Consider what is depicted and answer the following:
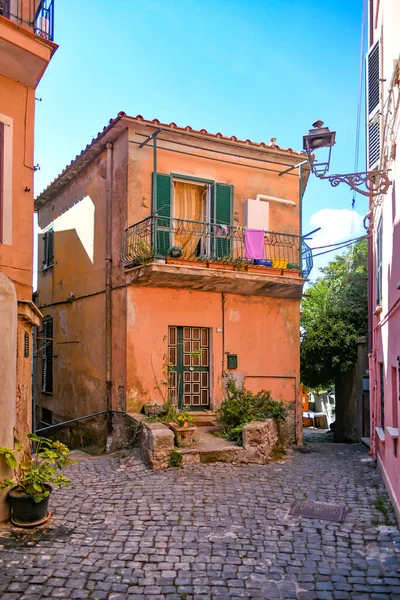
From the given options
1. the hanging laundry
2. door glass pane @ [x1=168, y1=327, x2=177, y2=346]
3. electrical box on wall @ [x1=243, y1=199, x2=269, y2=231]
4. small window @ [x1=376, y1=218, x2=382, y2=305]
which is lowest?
door glass pane @ [x1=168, y1=327, x2=177, y2=346]

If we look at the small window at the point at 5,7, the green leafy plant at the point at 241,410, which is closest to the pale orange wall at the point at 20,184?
the small window at the point at 5,7

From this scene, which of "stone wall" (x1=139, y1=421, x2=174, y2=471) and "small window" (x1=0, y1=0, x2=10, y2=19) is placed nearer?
"small window" (x1=0, y1=0, x2=10, y2=19)

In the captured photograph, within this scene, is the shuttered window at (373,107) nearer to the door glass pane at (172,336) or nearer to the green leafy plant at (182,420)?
the door glass pane at (172,336)

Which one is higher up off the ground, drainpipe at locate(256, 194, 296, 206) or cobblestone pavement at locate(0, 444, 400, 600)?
drainpipe at locate(256, 194, 296, 206)

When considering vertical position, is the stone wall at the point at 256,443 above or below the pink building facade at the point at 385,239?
below

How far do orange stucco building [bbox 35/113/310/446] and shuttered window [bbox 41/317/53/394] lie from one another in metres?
1.48

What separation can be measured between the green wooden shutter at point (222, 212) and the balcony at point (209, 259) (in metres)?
0.03

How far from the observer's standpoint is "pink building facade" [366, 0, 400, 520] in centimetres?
716

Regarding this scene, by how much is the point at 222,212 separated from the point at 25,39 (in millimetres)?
6143

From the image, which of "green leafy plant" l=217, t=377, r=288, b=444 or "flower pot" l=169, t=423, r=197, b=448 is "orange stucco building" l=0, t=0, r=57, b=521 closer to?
"flower pot" l=169, t=423, r=197, b=448

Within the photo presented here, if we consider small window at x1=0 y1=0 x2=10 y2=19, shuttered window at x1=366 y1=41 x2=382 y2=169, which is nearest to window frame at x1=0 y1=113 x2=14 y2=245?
small window at x1=0 y1=0 x2=10 y2=19

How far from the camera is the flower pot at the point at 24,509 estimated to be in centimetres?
587

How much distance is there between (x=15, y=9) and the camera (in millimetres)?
7797

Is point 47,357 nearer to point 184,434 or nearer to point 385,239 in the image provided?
point 184,434
